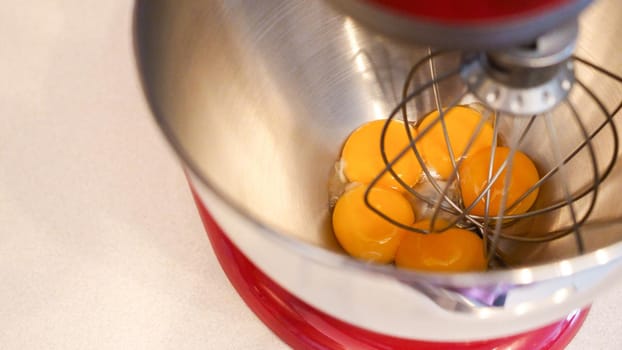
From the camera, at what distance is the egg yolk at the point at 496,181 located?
2.37 ft

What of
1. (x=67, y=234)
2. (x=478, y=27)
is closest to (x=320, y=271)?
(x=478, y=27)

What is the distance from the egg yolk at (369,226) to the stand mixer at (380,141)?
0.02 m

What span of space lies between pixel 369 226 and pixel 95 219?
306 millimetres

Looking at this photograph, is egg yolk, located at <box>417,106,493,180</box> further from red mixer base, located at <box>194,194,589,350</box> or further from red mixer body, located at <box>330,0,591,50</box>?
red mixer body, located at <box>330,0,591,50</box>

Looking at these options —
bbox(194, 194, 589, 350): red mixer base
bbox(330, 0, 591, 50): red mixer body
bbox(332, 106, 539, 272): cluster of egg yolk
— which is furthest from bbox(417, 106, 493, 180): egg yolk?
bbox(330, 0, 591, 50): red mixer body

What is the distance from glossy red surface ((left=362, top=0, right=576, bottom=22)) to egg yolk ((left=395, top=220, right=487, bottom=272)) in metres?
0.34

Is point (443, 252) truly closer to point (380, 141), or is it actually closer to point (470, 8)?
point (380, 141)

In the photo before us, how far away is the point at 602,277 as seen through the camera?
1.50 ft

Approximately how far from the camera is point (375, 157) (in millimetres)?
753

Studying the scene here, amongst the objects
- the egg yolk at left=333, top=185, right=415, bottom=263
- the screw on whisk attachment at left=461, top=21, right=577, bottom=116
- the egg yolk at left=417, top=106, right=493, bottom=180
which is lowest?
the egg yolk at left=333, top=185, right=415, bottom=263

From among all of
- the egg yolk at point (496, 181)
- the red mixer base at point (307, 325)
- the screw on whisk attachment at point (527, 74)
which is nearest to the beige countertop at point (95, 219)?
the red mixer base at point (307, 325)

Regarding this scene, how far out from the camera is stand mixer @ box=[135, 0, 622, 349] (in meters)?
0.41

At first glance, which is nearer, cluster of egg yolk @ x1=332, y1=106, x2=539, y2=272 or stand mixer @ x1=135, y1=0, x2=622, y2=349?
stand mixer @ x1=135, y1=0, x2=622, y2=349

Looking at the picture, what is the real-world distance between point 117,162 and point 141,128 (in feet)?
0.19
